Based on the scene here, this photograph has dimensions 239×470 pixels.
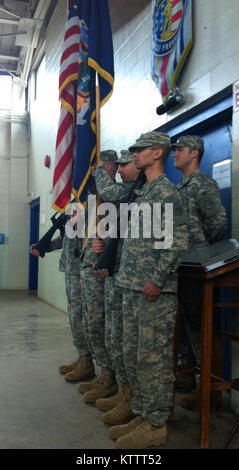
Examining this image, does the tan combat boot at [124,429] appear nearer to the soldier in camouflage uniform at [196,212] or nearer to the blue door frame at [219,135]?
the soldier in camouflage uniform at [196,212]

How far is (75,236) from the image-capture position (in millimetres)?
2879

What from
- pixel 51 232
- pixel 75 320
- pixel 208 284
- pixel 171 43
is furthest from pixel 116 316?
pixel 171 43

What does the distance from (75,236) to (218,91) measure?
4.31 feet

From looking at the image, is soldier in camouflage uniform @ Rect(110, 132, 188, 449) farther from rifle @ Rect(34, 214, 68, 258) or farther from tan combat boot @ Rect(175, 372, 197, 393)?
rifle @ Rect(34, 214, 68, 258)

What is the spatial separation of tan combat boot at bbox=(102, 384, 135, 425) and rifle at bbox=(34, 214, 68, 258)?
1.44 m

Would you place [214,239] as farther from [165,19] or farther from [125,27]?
[125,27]

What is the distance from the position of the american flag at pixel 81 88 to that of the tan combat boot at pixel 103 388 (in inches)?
43.3

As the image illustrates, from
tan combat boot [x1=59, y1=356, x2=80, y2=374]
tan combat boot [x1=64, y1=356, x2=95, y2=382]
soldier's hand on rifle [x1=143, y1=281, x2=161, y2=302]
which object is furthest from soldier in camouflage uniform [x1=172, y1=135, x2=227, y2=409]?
tan combat boot [x1=59, y1=356, x2=80, y2=374]

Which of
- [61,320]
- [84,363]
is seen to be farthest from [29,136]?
[84,363]

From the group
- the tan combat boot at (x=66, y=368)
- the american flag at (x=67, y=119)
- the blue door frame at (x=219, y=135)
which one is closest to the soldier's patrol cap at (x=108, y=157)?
the american flag at (x=67, y=119)

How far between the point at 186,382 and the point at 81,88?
196cm

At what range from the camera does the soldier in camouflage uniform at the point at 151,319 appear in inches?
69.3

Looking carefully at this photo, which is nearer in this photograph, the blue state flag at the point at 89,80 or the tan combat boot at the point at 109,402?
the tan combat boot at the point at 109,402

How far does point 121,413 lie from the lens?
2070 millimetres
